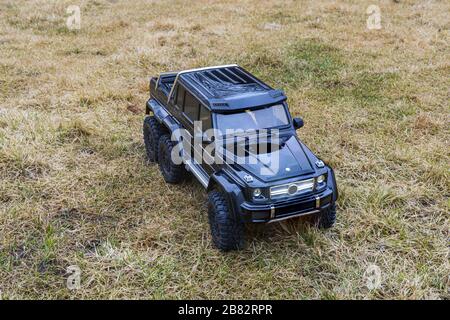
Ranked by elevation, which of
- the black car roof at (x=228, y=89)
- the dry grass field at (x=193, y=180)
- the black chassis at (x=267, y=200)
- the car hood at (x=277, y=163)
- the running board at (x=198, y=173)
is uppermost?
the black car roof at (x=228, y=89)

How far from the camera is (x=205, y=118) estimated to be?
540 cm

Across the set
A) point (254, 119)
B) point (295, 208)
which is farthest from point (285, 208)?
point (254, 119)

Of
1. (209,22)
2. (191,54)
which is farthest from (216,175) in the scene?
(209,22)

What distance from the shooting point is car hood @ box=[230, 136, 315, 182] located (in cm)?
473

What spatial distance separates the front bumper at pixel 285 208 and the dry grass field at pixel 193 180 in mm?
509

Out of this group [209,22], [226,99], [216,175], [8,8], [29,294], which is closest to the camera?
[29,294]

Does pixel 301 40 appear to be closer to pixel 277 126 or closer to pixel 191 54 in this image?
pixel 191 54

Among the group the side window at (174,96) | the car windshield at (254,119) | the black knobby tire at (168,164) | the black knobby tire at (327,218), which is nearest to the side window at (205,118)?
the car windshield at (254,119)

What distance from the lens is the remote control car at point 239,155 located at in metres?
4.64

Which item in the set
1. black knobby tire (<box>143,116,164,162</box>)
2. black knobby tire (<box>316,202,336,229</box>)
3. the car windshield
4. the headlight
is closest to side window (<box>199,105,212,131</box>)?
the car windshield

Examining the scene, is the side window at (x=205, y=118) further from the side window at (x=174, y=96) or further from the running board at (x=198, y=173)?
the side window at (x=174, y=96)

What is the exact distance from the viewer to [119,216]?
564cm

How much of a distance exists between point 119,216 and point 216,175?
1.53 m

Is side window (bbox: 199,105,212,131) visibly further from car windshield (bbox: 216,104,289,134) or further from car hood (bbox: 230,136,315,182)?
car hood (bbox: 230,136,315,182)
